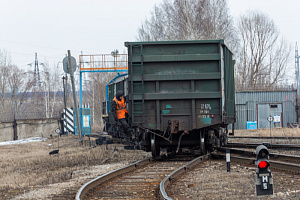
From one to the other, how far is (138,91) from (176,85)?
3.39 feet

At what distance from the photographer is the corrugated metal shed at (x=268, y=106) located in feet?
115

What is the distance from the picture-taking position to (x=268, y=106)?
35344 millimetres

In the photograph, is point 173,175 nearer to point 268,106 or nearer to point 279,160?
point 279,160

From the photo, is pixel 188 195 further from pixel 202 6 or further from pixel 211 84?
pixel 202 6

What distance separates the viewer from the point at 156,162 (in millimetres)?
11672

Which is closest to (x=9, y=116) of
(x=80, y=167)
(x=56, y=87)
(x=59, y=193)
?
(x=80, y=167)

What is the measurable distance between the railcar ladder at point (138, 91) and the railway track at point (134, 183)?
1.24m

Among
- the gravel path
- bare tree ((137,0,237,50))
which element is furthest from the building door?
the gravel path

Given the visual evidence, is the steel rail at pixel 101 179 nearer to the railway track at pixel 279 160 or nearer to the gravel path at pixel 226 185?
the gravel path at pixel 226 185

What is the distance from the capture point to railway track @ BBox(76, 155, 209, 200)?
6.83 metres

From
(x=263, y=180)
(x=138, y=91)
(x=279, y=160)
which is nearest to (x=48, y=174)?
(x=138, y=91)

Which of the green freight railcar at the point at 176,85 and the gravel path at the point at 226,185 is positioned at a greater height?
the green freight railcar at the point at 176,85

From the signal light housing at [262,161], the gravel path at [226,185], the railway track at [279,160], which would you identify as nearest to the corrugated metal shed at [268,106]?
the railway track at [279,160]

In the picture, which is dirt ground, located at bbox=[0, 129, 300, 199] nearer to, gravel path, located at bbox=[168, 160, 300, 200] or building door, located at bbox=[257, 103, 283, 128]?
gravel path, located at bbox=[168, 160, 300, 200]
